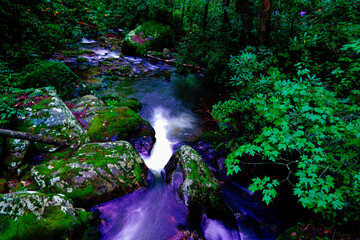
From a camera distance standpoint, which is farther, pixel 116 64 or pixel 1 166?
pixel 116 64

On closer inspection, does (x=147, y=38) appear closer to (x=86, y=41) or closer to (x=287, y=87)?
(x=86, y=41)

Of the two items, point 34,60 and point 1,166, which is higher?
point 34,60

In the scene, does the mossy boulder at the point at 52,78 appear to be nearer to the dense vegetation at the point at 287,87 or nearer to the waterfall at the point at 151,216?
the dense vegetation at the point at 287,87

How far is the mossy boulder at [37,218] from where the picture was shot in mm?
2309

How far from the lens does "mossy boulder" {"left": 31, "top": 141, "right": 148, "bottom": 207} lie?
11.4ft

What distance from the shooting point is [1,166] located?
11.4ft

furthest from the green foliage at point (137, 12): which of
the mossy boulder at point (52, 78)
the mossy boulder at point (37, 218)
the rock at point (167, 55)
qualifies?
the mossy boulder at point (37, 218)

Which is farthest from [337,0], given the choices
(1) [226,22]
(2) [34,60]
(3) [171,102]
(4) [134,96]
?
(2) [34,60]

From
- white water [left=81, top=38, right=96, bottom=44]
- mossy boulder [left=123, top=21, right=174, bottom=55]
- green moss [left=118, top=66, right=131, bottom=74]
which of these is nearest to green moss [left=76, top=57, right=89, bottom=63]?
green moss [left=118, top=66, right=131, bottom=74]

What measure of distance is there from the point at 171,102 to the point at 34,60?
6.29 m

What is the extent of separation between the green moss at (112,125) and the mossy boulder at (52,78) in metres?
2.43

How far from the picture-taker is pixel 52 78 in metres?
6.47

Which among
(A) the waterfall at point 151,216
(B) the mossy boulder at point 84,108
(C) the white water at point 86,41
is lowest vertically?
(A) the waterfall at point 151,216

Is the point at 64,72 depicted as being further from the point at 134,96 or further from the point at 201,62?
the point at 201,62
